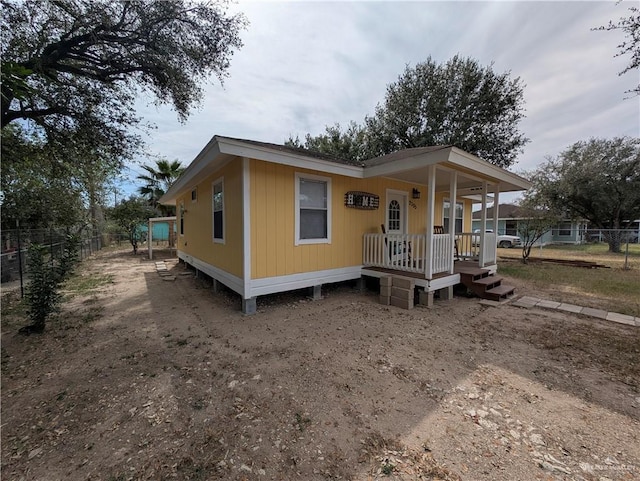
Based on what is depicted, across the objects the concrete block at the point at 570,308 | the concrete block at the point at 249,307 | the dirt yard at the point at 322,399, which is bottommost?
the dirt yard at the point at 322,399

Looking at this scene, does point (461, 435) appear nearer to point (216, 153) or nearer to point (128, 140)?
point (216, 153)

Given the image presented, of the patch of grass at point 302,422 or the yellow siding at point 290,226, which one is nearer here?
the patch of grass at point 302,422

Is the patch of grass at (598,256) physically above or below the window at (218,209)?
below

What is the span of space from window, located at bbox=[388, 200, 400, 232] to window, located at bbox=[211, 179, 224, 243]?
4203 millimetres

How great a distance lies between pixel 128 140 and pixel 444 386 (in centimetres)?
903

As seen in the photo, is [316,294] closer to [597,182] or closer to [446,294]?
[446,294]

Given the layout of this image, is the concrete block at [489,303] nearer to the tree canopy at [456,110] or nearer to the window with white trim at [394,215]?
the window with white trim at [394,215]

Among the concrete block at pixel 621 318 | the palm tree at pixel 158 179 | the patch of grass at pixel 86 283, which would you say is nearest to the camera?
the concrete block at pixel 621 318

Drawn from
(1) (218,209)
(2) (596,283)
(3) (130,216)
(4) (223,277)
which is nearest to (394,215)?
(1) (218,209)

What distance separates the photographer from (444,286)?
5.33 m

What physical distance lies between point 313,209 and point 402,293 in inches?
93.9

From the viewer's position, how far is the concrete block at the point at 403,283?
16.2 ft

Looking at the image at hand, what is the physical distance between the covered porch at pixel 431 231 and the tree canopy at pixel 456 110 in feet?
22.8

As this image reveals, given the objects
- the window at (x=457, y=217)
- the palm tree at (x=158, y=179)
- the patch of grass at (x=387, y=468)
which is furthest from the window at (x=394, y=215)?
the palm tree at (x=158, y=179)
